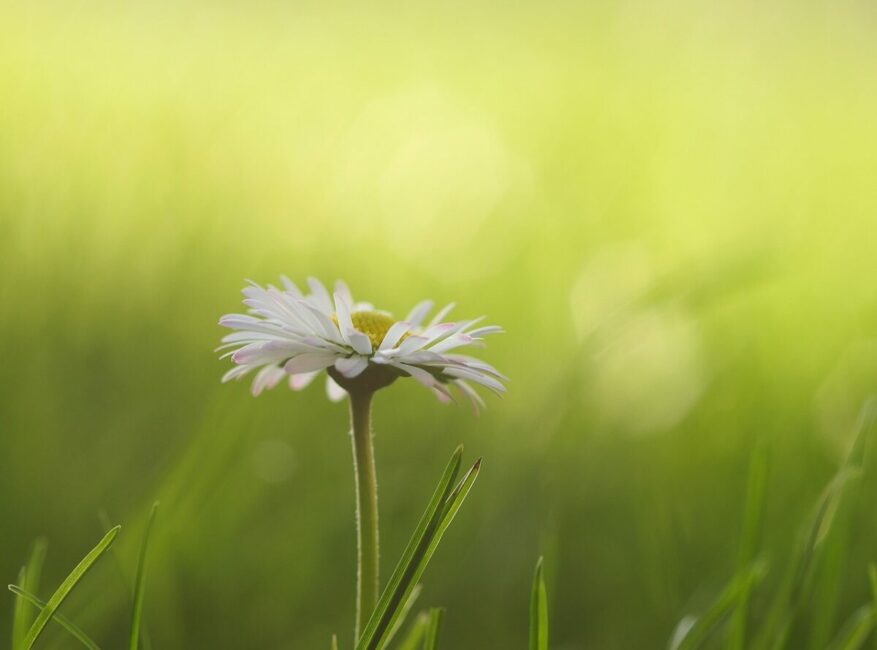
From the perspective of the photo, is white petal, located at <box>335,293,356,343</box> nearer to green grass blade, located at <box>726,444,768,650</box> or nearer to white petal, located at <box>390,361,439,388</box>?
white petal, located at <box>390,361,439,388</box>

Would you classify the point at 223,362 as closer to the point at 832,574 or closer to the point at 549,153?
the point at 832,574

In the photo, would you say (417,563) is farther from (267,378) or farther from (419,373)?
(267,378)

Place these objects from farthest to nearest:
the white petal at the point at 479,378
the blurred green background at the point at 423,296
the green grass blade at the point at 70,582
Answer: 1. the blurred green background at the point at 423,296
2. the white petal at the point at 479,378
3. the green grass blade at the point at 70,582

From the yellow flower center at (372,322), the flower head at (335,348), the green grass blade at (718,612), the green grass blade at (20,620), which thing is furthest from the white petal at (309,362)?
the green grass blade at (718,612)

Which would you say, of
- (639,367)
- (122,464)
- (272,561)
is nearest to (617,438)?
(639,367)

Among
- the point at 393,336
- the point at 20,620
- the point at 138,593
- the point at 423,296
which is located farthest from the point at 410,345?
the point at 423,296

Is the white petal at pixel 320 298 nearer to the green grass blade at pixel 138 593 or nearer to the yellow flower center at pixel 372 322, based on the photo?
the yellow flower center at pixel 372 322

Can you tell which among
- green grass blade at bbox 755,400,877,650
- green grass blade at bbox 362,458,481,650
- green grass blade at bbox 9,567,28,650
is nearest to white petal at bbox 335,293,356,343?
green grass blade at bbox 362,458,481,650
